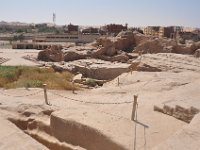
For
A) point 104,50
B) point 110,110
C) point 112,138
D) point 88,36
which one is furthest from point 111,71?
point 88,36

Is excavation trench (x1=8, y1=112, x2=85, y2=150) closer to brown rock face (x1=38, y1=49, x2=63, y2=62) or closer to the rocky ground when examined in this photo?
the rocky ground

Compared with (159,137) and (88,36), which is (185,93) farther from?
(88,36)

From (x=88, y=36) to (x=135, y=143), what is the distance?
4724 centimetres

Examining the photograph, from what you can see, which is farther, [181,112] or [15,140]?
[181,112]

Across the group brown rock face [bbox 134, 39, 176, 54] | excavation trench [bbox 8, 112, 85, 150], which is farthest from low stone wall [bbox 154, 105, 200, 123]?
brown rock face [bbox 134, 39, 176, 54]

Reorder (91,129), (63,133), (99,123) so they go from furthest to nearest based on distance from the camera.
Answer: (63,133), (99,123), (91,129)

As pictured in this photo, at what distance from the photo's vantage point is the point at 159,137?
677 centimetres

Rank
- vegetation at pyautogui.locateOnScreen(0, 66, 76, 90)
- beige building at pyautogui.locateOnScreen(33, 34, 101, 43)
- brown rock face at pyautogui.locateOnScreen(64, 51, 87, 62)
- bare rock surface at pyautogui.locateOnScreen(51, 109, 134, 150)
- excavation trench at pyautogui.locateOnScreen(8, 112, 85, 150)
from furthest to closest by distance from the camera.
Answer: beige building at pyautogui.locateOnScreen(33, 34, 101, 43) < brown rock face at pyautogui.locateOnScreen(64, 51, 87, 62) < vegetation at pyautogui.locateOnScreen(0, 66, 76, 90) < excavation trench at pyautogui.locateOnScreen(8, 112, 85, 150) < bare rock surface at pyautogui.locateOnScreen(51, 109, 134, 150)

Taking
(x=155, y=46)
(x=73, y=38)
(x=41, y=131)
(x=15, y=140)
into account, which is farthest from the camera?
(x=73, y=38)

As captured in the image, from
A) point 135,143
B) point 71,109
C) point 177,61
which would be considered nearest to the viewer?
point 135,143

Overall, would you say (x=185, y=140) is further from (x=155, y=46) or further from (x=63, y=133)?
(x=155, y=46)

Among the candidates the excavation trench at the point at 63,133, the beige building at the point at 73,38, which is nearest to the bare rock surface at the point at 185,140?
the excavation trench at the point at 63,133

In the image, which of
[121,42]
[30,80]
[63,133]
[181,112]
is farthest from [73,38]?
[181,112]

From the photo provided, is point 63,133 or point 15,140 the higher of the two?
point 15,140
